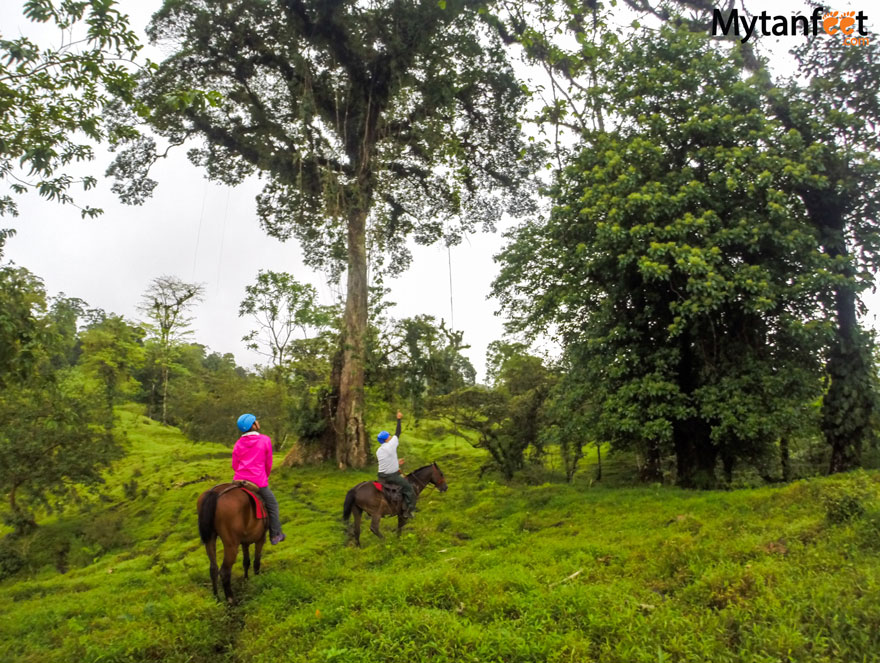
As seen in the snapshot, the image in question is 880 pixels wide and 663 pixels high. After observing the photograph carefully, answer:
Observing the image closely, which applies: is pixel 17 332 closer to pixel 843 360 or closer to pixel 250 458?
pixel 250 458

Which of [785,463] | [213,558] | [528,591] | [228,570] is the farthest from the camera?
[785,463]

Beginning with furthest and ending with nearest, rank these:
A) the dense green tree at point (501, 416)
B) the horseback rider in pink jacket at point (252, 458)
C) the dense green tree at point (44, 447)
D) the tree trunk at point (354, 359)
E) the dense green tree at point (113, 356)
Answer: the dense green tree at point (113, 356) < the tree trunk at point (354, 359) < the dense green tree at point (501, 416) < the dense green tree at point (44, 447) < the horseback rider in pink jacket at point (252, 458)

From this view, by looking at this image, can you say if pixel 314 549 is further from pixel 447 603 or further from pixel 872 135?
pixel 872 135

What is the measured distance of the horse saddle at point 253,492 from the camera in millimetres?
7270

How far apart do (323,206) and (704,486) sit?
54.7 ft

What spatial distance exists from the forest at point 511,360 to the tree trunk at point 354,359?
0.42ft

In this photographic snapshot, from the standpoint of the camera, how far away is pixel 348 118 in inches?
792

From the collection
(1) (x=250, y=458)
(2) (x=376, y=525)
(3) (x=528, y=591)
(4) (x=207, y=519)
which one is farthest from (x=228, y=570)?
(3) (x=528, y=591)

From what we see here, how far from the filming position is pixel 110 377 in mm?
30562

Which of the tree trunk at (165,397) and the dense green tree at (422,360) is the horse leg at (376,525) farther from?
the tree trunk at (165,397)

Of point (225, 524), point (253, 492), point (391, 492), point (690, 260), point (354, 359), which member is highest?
point (690, 260)

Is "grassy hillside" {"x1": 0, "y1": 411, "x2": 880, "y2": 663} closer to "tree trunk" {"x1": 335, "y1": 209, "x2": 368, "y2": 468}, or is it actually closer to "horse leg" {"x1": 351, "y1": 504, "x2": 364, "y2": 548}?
"horse leg" {"x1": 351, "y1": 504, "x2": 364, "y2": 548}

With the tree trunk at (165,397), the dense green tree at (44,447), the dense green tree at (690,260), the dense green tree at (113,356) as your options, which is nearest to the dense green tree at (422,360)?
the dense green tree at (690,260)

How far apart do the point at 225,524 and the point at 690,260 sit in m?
9.46
